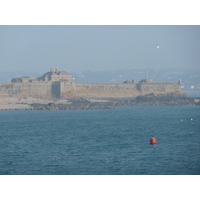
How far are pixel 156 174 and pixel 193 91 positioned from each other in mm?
155501

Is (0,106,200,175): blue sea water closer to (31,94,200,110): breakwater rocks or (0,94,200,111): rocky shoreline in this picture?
(0,94,200,111): rocky shoreline

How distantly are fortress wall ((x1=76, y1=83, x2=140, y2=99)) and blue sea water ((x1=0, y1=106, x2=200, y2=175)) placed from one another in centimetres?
4762

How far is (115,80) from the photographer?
177 metres

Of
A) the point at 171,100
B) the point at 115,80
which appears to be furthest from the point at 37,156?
the point at 115,80

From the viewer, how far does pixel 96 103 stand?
91625 mm

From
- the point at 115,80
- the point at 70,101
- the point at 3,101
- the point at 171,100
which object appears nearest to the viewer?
the point at 3,101

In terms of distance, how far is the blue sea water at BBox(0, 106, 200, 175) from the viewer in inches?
1014

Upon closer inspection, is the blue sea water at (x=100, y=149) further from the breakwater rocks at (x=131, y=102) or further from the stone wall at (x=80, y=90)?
the stone wall at (x=80, y=90)

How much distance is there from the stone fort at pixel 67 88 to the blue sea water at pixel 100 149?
42105mm

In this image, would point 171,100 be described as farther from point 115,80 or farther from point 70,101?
point 115,80

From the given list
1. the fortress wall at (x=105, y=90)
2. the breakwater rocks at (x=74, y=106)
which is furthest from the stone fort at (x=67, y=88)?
the breakwater rocks at (x=74, y=106)

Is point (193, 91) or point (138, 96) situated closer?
point (138, 96)

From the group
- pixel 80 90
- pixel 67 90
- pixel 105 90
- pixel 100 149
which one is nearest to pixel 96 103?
pixel 67 90

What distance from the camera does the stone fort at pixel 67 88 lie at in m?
90.8
